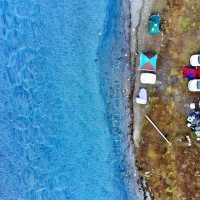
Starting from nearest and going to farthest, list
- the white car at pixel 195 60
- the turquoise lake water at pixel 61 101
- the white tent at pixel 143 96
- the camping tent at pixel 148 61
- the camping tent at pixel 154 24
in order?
the white car at pixel 195 60 < the camping tent at pixel 154 24 < the camping tent at pixel 148 61 < the white tent at pixel 143 96 < the turquoise lake water at pixel 61 101

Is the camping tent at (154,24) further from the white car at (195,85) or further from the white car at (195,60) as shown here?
the white car at (195,85)

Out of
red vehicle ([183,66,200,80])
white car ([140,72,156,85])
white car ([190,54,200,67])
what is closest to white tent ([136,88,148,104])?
white car ([140,72,156,85])

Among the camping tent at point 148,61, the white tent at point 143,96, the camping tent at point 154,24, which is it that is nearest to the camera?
the camping tent at point 154,24

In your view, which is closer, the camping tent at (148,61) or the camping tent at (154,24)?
the camping tent at (154,24)

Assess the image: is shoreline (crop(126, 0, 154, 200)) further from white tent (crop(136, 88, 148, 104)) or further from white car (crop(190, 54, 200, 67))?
white car (crop(190, 54, 200, 67))

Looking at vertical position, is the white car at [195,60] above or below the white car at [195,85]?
above

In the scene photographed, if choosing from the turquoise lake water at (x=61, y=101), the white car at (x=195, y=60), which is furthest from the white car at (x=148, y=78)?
the white car at (x=195, y=60)

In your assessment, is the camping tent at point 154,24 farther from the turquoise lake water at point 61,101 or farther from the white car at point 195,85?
the white car at point 195,85
